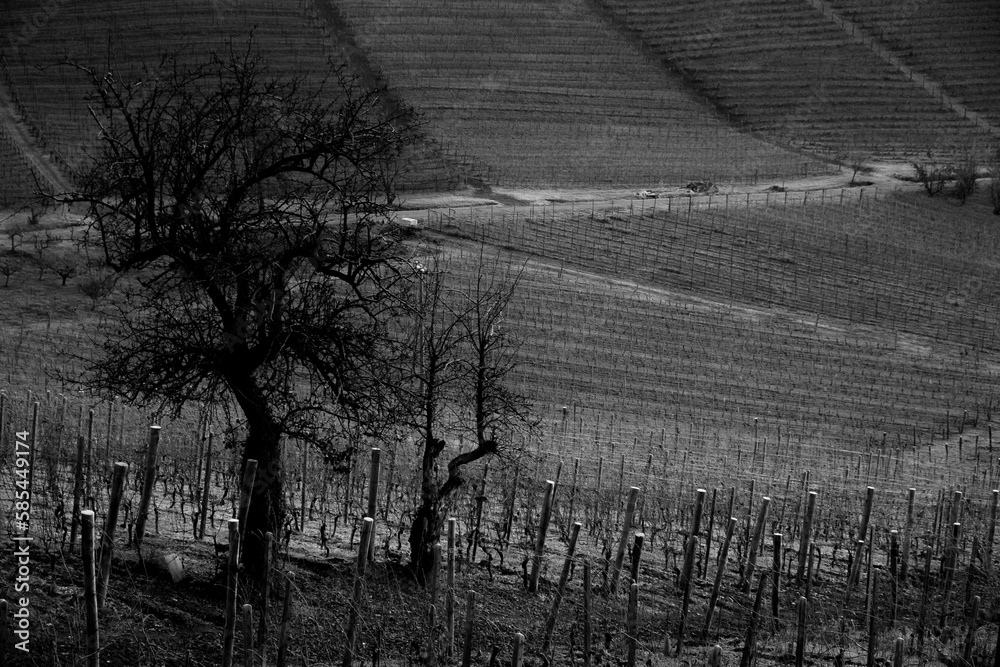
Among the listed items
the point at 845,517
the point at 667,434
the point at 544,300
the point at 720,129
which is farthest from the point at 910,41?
the point at 845,517

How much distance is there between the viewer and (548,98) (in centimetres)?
6075

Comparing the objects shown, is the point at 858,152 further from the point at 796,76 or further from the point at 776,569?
the point at 776,569

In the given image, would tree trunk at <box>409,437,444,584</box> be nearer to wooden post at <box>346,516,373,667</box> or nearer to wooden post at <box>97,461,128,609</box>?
wooden post at <box>346,516,373,667</box>

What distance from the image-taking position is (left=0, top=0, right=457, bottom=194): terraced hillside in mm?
53812

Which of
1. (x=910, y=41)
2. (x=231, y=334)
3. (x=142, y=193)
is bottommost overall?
(x=231, y=334)

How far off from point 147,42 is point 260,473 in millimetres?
52673

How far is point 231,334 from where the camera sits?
1155cm

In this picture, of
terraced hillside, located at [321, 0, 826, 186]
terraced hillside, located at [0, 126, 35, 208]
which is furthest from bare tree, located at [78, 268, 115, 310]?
terraced hillside, located at [321, 0, 826, 186]

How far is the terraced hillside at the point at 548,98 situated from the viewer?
54347 millimetres

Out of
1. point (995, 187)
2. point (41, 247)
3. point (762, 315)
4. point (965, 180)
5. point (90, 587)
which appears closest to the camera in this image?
point (90, 587)

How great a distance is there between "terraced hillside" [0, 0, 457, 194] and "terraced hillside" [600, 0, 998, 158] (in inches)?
707

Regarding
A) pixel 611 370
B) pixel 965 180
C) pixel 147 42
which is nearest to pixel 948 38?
pixel 965 180

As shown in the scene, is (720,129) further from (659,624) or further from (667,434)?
(659,624)

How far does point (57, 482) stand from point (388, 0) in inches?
2283
